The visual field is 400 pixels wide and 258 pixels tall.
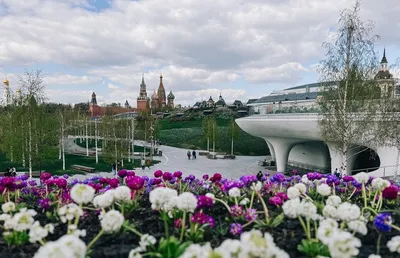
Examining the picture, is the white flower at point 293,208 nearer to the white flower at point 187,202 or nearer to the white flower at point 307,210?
the white flower at point 307,210

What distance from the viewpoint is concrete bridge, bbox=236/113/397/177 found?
1819 centimetres

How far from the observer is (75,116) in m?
53.3

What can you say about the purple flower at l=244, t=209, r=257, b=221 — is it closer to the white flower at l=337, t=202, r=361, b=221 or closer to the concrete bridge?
the white flower at l=337, t=202, r=361, b=221

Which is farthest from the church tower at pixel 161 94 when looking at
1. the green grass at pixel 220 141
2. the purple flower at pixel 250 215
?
the purple flower at pixel 250 215

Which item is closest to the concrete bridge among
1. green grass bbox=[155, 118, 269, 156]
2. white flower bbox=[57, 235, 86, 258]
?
green grass bbox=[155, 118, 269, 156]

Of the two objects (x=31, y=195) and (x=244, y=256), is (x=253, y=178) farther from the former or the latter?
(x=31, y=195)

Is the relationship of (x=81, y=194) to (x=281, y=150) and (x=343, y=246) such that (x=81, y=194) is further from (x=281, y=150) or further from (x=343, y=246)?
(x=281, y=150)

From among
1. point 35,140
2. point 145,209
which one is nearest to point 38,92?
point 35,140

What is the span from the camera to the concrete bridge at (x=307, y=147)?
716 inches

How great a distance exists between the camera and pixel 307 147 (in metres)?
27.6

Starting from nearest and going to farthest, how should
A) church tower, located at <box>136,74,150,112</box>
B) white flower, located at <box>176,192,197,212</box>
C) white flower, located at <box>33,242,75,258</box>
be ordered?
white flower, located at <box>33,242,75,258</box> → white flower, located at <box>176,192,197,212</box> → church tower, located at <box>136,74,150,112</box>

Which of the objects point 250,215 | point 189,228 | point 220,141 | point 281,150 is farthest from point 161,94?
point 189,228

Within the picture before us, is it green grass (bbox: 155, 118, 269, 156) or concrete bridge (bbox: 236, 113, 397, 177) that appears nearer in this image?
concrete bridge (bbox: 236, 113, 397, 177)

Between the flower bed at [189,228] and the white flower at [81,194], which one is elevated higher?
the white flower at [81,194]
